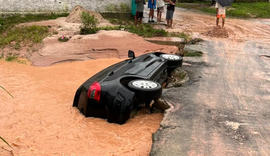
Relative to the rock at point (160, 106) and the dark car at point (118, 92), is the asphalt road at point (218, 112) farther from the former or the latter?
the dark car at point (118, 92)

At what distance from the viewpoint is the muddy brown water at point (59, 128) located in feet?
11.0

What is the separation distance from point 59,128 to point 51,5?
1066cm

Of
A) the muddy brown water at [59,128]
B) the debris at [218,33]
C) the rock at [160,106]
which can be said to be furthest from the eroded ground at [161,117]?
the debris at [218,33]

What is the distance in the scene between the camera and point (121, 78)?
401 centimetres

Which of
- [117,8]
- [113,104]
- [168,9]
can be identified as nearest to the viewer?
[113,104]

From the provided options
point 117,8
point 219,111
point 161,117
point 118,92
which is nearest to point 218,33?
point 117,8

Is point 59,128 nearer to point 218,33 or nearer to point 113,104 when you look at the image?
point 113,104

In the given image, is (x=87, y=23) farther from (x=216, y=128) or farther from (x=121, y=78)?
(x=216, y=128)

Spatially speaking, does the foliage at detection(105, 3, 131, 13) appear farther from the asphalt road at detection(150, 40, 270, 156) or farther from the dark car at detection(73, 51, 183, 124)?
the dark car at detection(73, 51, 183, 124)

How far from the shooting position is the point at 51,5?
13188mm

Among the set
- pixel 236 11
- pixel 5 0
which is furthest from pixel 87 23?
pixel 236 11

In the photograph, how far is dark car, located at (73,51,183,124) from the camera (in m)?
Result: 3.68

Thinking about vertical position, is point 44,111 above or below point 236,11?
below

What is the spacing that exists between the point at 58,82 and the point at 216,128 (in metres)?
3.88
